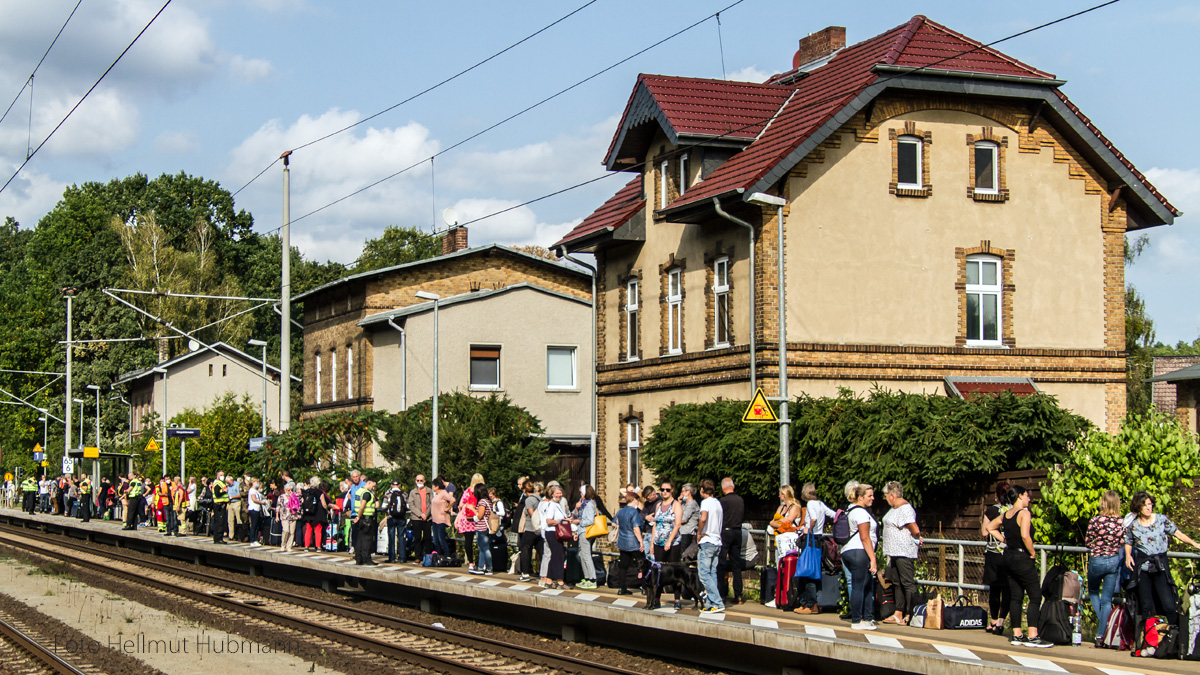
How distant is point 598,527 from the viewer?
18734 mm

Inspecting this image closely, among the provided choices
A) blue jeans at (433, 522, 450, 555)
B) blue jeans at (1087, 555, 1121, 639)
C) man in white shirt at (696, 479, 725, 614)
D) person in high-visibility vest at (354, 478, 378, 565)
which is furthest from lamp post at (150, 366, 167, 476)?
blue jeans at (1087, 555, 1121, 639)

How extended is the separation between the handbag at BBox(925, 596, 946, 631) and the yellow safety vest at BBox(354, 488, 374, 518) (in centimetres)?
1192

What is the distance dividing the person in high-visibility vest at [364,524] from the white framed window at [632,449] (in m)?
8.12

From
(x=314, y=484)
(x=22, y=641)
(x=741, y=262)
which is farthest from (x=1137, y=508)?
(x=314, y=484)

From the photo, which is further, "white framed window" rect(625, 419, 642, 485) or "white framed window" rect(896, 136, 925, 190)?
"white framed window" rect(625, 419, 642, 485)

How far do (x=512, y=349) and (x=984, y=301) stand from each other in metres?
18.7

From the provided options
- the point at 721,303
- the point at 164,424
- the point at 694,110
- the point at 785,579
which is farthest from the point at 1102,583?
the point at 164,424

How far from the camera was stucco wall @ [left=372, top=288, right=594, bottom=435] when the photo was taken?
42.3 meters

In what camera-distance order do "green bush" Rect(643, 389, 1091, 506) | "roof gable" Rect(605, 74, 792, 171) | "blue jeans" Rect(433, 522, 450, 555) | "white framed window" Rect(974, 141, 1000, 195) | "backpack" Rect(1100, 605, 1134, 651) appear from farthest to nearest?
"roof gable" Rect(605, 74, 792, 171)
"white framed window" Rect(974, 141, 1000, 195)
"blue jeans" Rect(433, 522, 450, 555)
"green bush" Rect(643, 389, 1091, 506)
"backpack" Rect(1100, 605, 1134, 651)

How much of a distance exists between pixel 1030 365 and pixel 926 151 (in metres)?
4.57

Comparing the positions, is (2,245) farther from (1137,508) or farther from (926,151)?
(1137,508)

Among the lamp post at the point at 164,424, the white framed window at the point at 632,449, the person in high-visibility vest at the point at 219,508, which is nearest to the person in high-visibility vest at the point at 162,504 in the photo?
the lamp post at the point at 164,424

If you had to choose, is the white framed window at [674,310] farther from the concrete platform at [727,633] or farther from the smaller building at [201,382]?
the smaller building at [201,382]

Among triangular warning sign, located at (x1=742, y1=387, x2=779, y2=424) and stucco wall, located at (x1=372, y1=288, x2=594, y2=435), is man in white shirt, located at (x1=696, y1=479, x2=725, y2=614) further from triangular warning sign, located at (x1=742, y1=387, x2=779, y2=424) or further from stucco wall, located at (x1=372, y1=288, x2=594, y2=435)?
stucco wall, located at (x1=372, y1=288, x2=594, y2=435)
